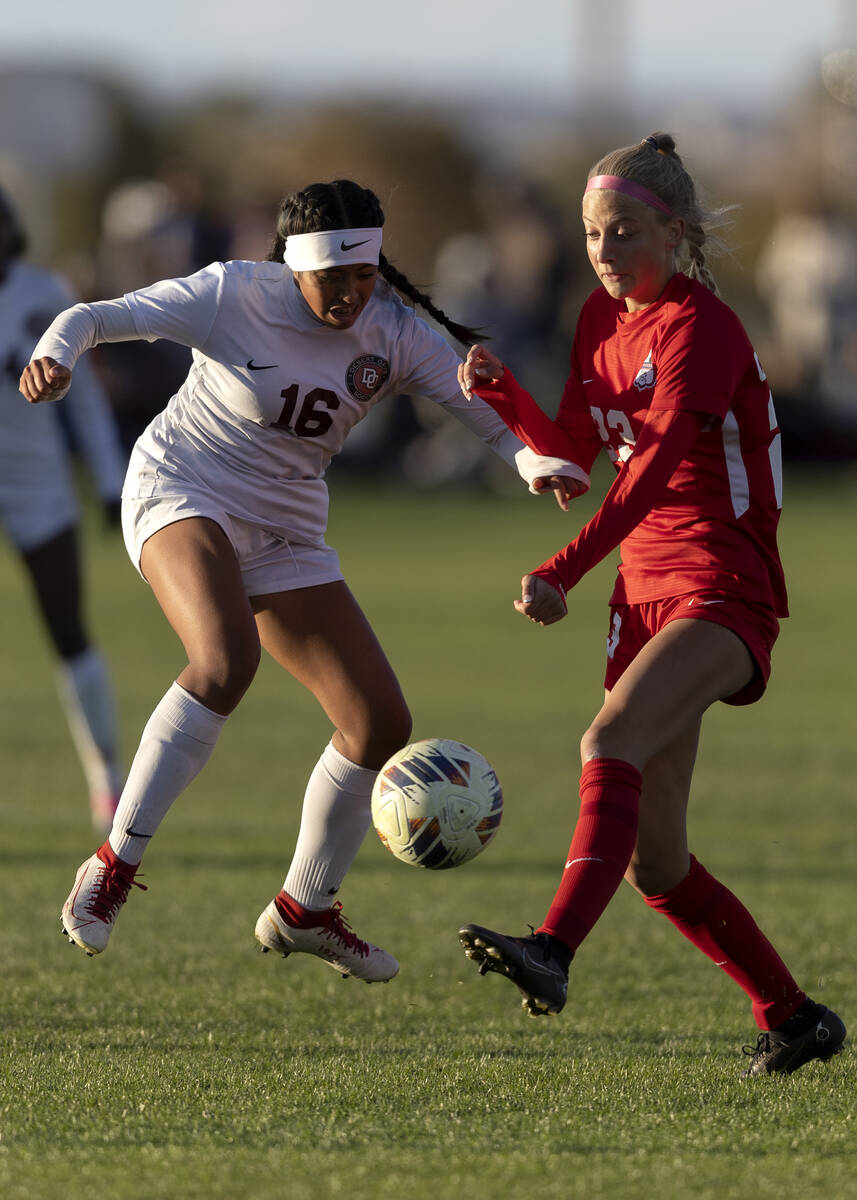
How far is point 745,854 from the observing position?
8.47m

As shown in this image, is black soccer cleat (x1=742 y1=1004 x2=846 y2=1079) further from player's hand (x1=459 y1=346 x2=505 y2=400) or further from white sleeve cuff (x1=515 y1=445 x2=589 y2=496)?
player's hand (x1=459 y1=346 x2=505 y2=400)

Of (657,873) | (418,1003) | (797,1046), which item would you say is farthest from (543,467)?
(418,1003)

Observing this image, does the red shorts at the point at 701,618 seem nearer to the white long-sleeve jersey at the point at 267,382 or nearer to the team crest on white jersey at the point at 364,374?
the white long-sleeve jersey at the point at 267,382

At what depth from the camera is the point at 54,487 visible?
27.8ft

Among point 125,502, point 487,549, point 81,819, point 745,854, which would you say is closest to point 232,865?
point 81,819

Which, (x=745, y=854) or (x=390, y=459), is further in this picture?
(x=390, y=459)

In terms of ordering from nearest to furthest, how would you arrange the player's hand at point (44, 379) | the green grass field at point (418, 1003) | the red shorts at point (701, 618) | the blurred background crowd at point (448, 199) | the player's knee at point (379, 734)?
the green grass field at point (418, 1003) → the red shorts at point (701, 618) → the player's hand at point (44, 379) → the player's knee at point (379, 734) → the blurred background crowd at point (448, 199)

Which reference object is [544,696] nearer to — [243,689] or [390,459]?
[243,689]

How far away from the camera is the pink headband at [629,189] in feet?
15.5

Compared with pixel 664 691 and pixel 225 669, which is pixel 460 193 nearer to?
pixel 225 669

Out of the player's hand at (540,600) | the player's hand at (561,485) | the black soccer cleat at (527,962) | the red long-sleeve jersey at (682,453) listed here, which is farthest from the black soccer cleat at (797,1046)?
the player's hand at (561,485)

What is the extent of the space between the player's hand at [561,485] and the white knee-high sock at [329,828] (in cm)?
103

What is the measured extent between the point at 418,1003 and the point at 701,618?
1.86 m

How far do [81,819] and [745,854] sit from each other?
10.7 ft
